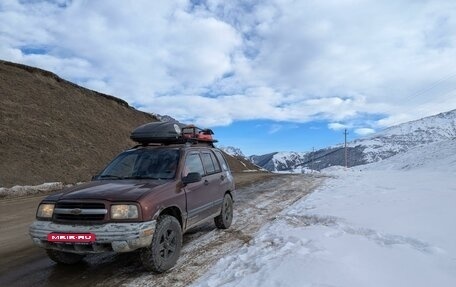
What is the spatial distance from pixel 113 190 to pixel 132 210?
49 centimetres

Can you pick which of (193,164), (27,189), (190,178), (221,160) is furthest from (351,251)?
(27,189)

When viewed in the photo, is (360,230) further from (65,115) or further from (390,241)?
(65,115)

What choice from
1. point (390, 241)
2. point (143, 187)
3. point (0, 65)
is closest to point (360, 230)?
point (390, 241)

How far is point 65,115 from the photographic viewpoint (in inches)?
1193

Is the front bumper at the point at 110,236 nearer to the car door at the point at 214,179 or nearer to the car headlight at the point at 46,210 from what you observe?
the car headlight at the point at 46,210

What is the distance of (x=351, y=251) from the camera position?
618 centimetres

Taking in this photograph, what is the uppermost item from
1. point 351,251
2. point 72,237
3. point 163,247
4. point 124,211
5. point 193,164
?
point 193,164

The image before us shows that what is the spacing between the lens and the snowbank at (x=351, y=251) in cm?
506

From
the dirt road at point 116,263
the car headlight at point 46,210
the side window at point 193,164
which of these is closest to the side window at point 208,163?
the side window at point 193,164

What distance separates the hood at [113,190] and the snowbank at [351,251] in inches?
56.9

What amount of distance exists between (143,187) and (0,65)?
103 feet

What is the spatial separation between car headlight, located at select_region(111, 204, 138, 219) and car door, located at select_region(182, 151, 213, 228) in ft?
4.61

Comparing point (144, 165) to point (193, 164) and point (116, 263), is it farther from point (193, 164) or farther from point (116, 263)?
point (116, 263)

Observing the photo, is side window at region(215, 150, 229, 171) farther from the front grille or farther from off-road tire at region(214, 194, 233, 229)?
the front grille
